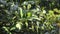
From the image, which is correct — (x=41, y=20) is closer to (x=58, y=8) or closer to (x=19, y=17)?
(x=19, y=17)

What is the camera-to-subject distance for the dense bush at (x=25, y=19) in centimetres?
405

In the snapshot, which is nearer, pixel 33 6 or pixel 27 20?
pixel 27 20

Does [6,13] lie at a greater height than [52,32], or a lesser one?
greater

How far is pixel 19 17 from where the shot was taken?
13.6ft

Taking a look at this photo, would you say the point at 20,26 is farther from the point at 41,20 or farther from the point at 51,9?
the point at 51,9

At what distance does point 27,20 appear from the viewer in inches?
162

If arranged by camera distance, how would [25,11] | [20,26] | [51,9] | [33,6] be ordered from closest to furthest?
[20,26] → [25,11] → [33,6] → [51,9]

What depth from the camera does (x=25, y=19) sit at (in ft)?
13.4

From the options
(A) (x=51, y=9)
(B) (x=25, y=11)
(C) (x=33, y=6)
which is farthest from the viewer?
(A) (x=51, y=9)

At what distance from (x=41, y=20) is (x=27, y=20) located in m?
0.35

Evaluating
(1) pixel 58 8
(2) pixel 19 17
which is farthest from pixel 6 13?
(1) pixel 58 8

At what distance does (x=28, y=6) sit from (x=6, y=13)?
0.57 m

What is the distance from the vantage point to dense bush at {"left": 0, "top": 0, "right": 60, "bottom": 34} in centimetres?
405

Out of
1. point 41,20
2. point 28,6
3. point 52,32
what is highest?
point 28,6
